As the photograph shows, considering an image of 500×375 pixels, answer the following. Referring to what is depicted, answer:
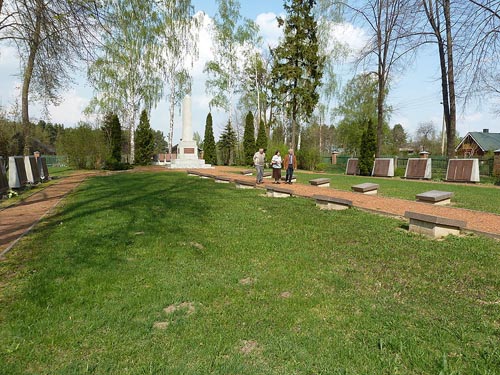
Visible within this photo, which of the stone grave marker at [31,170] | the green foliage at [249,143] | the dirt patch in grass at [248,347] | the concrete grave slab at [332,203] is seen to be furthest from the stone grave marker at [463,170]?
the stone grave marker at [31,170]

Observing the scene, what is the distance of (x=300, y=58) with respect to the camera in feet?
98.8

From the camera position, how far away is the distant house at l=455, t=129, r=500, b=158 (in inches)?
1843

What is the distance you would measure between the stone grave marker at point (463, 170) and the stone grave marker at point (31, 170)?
21.0 metres

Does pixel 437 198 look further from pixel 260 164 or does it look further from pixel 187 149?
pixel 187 149

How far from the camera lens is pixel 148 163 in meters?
32.5

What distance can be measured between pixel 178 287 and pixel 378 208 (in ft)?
19.3

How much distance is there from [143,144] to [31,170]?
17026mm

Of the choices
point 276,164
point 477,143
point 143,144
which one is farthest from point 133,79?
point 477,143

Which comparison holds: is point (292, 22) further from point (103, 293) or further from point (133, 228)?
point (103, 293)

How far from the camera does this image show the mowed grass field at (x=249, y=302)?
259cm

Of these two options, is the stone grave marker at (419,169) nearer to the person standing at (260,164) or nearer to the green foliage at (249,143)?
the person standing at (260,164)

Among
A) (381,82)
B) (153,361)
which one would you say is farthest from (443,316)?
(381,82)

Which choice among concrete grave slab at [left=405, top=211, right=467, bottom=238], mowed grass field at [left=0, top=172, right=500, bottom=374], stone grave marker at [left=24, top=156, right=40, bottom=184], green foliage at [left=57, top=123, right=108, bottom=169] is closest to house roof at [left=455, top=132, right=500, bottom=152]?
green foliage at [left=57, top=123, right=108, bottom=169]

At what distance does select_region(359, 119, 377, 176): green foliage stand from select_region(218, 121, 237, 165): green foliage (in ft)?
60.3
